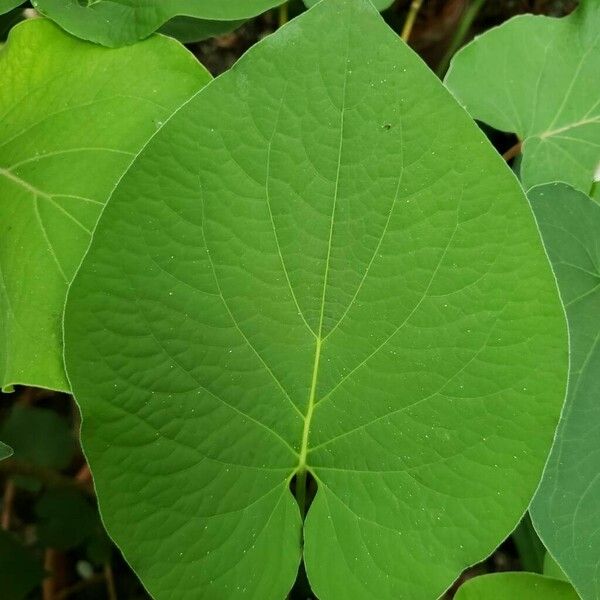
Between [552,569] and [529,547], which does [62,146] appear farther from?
[529,547]

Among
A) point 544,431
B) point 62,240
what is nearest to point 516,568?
point 544,431

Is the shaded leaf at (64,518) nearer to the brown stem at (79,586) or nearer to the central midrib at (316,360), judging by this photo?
the brown stem at (79,586)

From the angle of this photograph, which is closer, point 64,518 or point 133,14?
point 133,14

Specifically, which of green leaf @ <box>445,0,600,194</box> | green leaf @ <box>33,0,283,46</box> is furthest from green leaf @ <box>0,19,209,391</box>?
green leaf @ <box>445,0,600,194</box>

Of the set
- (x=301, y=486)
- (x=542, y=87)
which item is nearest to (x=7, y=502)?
(x=301, y=486)

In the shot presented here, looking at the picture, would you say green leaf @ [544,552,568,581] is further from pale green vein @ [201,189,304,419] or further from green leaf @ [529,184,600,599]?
pale green vein @ [201,189,304,419]

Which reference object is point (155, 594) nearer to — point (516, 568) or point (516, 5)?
point (516, 568)
